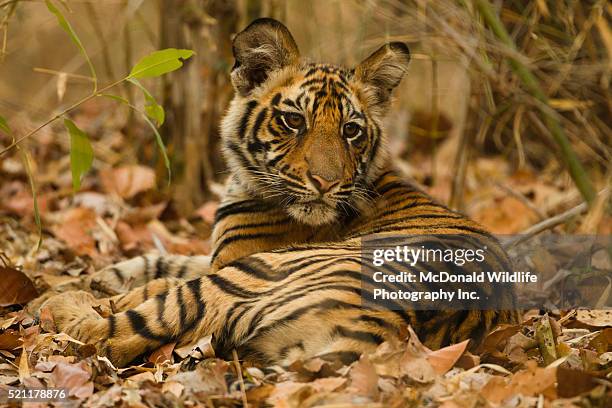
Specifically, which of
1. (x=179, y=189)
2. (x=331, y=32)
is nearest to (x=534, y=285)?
(x=179, y=189)

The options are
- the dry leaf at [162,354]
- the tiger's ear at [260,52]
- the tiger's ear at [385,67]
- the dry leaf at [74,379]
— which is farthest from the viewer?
the tiger's ear at [385,67]

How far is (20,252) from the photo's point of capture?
6.16m

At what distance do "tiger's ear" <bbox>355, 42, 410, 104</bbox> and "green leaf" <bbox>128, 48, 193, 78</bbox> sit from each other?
1.33 m

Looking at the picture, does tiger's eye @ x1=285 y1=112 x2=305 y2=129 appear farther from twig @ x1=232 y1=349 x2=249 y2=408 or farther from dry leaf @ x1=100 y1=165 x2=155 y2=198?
dry leaf @ x1=100 y1=165 x2=155 y2=198

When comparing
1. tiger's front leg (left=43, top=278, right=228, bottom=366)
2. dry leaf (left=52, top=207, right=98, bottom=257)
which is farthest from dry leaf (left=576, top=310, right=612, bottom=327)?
dry leaf (left=52, top=207, right=98, bottom=257)

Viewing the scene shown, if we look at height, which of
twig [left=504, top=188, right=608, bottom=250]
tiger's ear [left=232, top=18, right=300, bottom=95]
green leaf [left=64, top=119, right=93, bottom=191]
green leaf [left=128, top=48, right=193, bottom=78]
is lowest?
twig [left=504, top=188, right=608, bottom=250]

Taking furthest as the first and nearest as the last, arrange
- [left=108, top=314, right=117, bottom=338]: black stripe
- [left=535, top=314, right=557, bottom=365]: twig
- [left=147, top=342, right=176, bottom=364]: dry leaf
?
[left=108, top=314, right=117, bottom=338]: black stripe → [left=147, top=342, right=176, bottom=364]: dry leaf → [left=535, top=314, right=557, bottom=365]: twig

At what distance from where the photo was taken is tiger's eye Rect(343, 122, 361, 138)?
190 inches

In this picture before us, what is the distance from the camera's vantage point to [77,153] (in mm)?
4273

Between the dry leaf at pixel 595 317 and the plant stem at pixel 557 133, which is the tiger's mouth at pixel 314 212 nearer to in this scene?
the plant stem at pixel 557 133

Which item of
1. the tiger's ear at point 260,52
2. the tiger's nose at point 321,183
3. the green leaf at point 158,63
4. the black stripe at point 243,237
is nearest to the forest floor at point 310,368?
the black stripe at point 243,237

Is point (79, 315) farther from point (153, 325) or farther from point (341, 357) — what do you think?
point (341, 357)

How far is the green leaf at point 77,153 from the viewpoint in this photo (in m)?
4.25

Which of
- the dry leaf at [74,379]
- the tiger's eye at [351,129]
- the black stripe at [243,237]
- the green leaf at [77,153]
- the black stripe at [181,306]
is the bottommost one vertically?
the dry leaf at [74,379]
